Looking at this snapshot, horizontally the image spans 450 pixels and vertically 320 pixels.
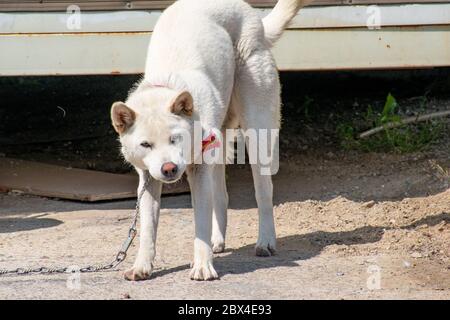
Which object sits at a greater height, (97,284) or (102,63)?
(102,63)

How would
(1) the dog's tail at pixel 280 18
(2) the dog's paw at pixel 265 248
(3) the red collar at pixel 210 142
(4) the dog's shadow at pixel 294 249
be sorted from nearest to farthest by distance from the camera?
(3) the red collar at pixel 210 142, (4) the dog's shadow at pixel 294 249, (2) the dog's paw at pixel 265 248, (1) the dog's tail at pixel 280 18

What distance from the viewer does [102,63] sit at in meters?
7.74

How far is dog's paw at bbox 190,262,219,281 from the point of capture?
18.3 ft

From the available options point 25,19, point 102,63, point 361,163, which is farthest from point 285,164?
point 25,19

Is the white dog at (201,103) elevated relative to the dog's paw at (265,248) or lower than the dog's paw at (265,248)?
elevated

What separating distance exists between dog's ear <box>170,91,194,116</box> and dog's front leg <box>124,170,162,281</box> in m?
0.47

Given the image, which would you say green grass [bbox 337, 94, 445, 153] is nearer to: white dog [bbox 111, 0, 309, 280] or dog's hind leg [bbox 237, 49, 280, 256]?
white dog [bbox 111, 0, 309, 280]

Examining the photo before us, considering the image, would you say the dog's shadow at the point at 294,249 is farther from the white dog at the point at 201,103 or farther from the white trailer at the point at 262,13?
the white trailer at the point at 262,13

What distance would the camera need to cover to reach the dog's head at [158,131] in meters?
5.36

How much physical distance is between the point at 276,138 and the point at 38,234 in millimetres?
1871

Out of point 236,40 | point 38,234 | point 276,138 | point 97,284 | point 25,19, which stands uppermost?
point 25,19

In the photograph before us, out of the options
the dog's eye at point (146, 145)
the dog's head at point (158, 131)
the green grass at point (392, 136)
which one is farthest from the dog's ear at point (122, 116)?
the green grass at point (392, 136)

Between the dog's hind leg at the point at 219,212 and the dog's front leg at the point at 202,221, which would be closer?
the dog's front leg at the point at 202,221

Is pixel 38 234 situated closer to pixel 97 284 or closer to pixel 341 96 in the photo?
pixel 97 284
